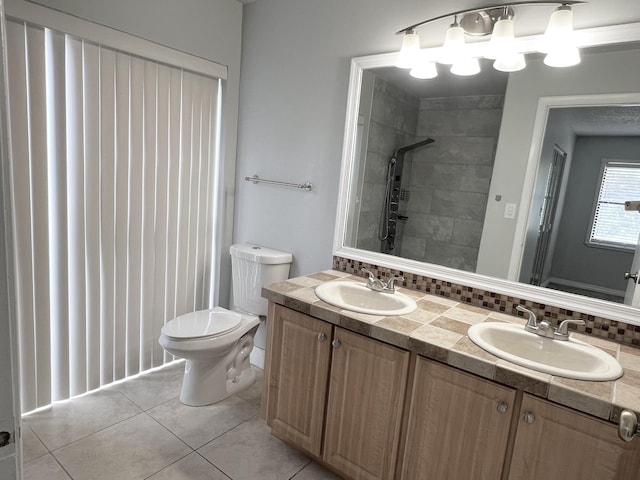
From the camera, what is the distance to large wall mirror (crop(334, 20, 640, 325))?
4.92 feet

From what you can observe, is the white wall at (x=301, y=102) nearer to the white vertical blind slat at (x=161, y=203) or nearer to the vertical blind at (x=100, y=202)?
the vertical blind at (x=100, y=202)

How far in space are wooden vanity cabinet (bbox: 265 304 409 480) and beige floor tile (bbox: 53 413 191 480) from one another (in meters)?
0.54

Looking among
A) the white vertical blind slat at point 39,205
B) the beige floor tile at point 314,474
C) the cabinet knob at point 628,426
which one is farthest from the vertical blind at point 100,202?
the cabinet knob at point 628,426

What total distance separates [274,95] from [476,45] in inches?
49.5

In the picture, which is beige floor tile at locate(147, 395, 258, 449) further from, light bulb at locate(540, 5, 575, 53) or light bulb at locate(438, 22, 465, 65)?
light bulb at locate(540, 5, 575, 53)

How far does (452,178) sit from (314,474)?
155 cm

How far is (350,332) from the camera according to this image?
5.08ft

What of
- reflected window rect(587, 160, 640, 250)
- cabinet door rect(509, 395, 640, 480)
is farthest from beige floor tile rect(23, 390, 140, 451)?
reflected window rect(587, 160, 640, 250)

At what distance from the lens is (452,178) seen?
1.85 meters

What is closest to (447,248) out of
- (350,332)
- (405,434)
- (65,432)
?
(350,332)

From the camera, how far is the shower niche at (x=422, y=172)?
5.88 feet

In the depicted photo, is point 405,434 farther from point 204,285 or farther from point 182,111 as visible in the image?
point 182,111

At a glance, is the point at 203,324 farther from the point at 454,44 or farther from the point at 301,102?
the point at 454,44

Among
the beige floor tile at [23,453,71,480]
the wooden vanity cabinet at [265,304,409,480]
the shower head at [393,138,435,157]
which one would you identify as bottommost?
the beige floor tile at [23,453,71,480]
